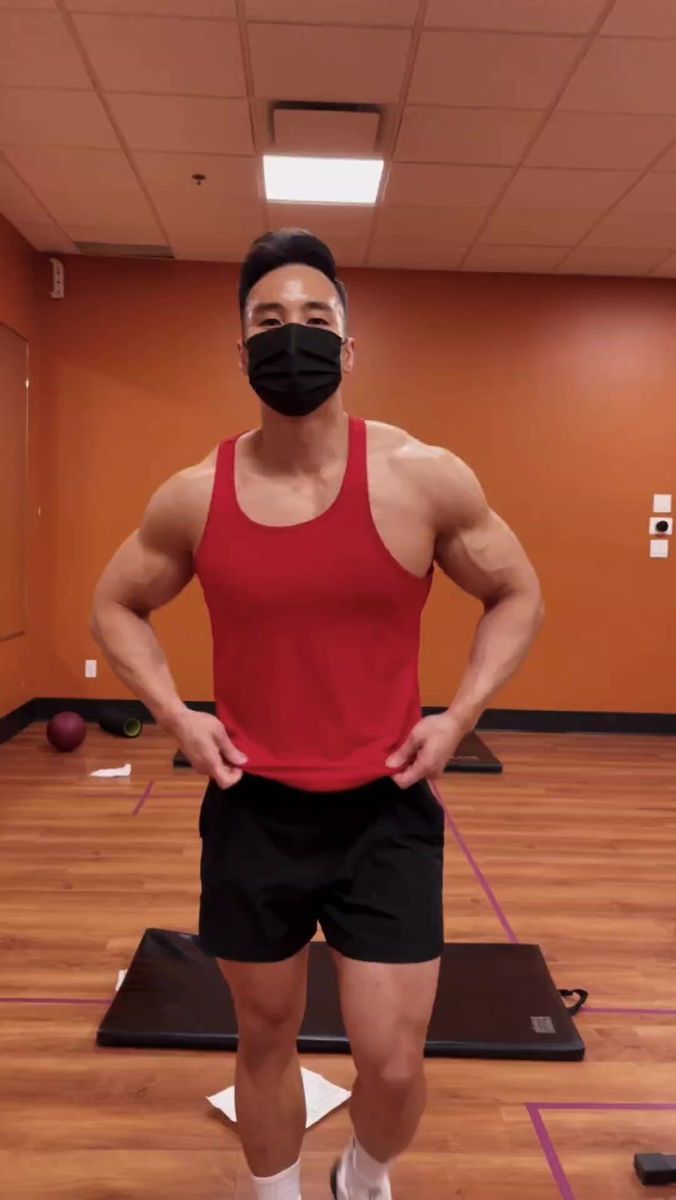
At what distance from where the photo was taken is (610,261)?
17.0 ft

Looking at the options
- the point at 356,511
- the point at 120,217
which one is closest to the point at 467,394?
the point at 120,217

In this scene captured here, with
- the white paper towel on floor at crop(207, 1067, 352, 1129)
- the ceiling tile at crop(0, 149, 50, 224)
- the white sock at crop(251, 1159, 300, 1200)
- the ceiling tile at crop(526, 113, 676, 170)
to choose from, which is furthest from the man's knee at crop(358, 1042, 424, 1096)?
the ceiling tile at crop(0, 149, 50, 224)

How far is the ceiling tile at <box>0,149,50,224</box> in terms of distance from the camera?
4164 millimetres

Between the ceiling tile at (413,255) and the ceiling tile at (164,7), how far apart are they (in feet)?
6.81

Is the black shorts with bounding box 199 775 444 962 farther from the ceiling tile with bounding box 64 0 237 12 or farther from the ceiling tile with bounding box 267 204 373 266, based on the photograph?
the ceiling tile with bounding box 267 204 373 266

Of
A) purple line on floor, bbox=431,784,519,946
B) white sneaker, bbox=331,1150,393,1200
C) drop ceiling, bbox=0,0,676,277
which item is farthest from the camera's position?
drop ceiling, bbox=0,0,676,277

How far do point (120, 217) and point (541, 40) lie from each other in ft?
7.91

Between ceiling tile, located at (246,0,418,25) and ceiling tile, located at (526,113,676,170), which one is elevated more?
ceiling tile, located at (246,0,418,25)

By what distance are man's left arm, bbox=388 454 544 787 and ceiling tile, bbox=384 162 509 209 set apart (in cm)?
311

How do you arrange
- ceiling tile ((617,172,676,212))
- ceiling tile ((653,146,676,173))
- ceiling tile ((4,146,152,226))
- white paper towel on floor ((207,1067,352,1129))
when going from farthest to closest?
ceiling tile ((617,172,676,212)) → ceiling tile ((4,146,152,226)) → ceiling tile ((653,146,676,173)) → white paper towel on floor ((207,1067,352,1129))

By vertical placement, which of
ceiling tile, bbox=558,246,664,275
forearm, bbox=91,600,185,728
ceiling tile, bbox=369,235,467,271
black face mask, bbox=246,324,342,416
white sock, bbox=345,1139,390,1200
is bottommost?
white sock, bbox=345,1139,390,1200

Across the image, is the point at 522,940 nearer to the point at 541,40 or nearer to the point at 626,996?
the point at 626,996

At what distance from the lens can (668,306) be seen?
18.2 ft

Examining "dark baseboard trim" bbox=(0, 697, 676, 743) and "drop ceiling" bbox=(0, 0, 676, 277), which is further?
"dark baseboard trim" bbox=(0, 697, 676, 743)
